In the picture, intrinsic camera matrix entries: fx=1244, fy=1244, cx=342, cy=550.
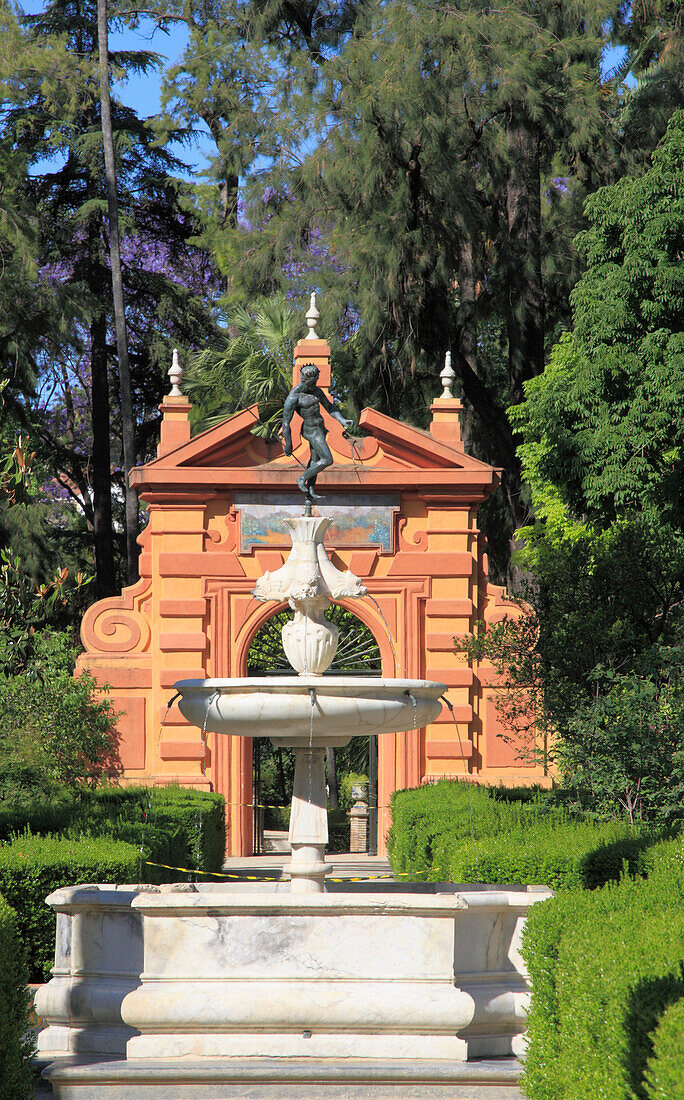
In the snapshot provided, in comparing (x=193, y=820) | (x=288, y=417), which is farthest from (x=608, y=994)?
(x=193, y=820)

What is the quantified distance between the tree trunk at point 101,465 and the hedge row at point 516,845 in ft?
53.1

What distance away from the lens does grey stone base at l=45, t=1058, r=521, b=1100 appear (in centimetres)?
568

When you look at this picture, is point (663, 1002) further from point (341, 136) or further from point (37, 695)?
point (341, 136)

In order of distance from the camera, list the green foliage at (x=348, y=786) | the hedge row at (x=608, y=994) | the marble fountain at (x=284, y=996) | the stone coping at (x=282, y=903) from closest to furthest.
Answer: the hedge row at (x=608, y=994)
the marble fountain at (x=284, y=996)
the stone coping at (x=282, y=903)
the green foliage at (x=348, y=786)

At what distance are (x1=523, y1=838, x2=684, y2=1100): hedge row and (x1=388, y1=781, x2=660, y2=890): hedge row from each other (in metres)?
1.13

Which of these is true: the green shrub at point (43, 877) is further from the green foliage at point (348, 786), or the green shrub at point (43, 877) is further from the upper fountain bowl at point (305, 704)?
the green foliage at point (348, 786)

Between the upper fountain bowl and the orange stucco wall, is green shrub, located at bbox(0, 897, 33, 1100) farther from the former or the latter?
the orange stucco wall

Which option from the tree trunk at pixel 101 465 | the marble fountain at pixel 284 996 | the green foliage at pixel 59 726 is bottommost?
the marble fountain at pixel 284 996

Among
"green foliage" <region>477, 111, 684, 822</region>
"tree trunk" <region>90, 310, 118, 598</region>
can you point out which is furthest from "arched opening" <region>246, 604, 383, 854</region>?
"tree trunk" <region>90, 310, 118, 598</region>

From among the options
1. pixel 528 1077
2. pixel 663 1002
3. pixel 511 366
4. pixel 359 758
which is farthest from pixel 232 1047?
pixel 359 758

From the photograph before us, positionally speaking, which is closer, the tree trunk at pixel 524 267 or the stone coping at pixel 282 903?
the stone coping at pixel 282 903

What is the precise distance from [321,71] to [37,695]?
1223 cm

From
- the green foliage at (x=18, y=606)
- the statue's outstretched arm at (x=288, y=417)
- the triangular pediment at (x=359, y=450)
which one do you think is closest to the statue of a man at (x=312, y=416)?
the statue's outstretched arm at (x=288, y=417)

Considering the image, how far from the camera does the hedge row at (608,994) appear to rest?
4.23 metres
